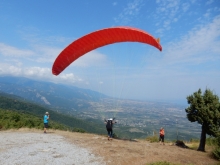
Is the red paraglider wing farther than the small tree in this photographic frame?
No

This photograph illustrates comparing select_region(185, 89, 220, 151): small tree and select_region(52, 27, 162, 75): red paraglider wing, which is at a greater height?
select_region(52, 27, 162, 75): red paraglider wing

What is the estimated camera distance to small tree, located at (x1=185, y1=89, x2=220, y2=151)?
1642 centimetres

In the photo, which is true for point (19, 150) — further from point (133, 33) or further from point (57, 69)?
point (133, 33)

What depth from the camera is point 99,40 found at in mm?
12406

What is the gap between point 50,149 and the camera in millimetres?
10336

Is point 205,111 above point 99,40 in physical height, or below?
below

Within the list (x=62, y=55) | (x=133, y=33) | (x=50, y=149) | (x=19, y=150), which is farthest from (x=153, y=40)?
(x=19, y=150)

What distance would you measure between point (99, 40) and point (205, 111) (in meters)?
11.1

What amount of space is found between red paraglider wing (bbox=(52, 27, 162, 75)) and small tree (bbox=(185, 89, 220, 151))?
28.2ft

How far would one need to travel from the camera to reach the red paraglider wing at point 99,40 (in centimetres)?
1132

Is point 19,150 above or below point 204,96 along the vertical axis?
below

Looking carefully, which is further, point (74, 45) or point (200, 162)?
point (74, 45)

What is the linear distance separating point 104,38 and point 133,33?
6.29 feet

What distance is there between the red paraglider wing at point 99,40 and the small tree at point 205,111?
861 centimetres
